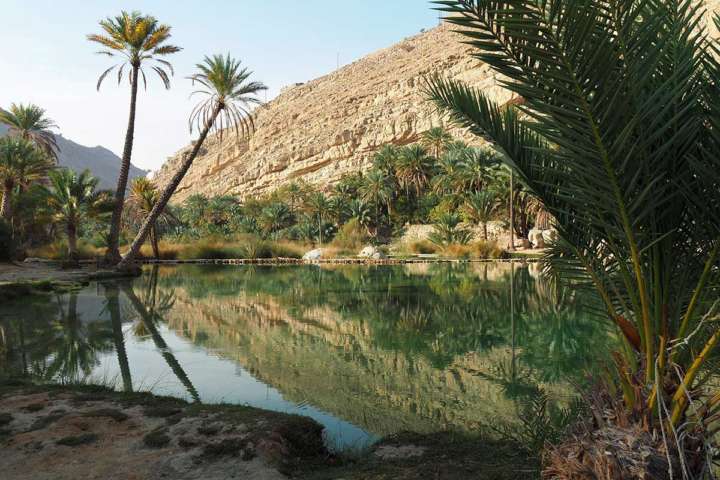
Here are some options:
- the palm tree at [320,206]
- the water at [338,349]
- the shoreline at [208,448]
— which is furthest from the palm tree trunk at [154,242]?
the shoreline at [208,448]

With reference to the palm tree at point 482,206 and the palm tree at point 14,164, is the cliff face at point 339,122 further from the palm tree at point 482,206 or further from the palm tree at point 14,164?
the palm tree at point 14,164

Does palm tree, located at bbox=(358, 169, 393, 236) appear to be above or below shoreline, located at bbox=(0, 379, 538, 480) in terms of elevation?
above

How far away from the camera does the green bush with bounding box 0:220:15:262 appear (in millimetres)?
22656

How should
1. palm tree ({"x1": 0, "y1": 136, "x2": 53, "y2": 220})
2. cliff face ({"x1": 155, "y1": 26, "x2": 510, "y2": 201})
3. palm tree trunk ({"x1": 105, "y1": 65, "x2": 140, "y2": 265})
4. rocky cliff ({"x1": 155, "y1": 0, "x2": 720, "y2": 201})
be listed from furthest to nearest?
cliff face ({"x1": 155, "y1": 26, "x2": 510, "y2": 201})
rocky cliff ({"x1": 155, "y1": 0, "x2": 720, "y2": 201})
palm tree ({"x1": 0, "y1": 136, "x2": 53, "y2": 220})
palm tree trunk ({"x1": 105, "y1": 65, "x2": 140, "y2": 265})

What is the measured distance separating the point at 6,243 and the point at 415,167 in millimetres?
32939

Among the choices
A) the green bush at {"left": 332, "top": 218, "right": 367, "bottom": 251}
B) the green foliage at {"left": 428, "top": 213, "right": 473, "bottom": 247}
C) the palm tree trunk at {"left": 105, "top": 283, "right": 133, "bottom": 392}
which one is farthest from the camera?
the green bush at {"left": 332, "top": 218, "right": 367, "bottom": 251}

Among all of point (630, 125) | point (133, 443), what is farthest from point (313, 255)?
point (630, 125)

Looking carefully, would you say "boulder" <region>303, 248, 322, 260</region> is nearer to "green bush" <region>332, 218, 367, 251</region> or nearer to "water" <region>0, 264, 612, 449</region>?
"green bush" <region>332, 218, 367, 251</region>

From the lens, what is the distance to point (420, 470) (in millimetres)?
3732

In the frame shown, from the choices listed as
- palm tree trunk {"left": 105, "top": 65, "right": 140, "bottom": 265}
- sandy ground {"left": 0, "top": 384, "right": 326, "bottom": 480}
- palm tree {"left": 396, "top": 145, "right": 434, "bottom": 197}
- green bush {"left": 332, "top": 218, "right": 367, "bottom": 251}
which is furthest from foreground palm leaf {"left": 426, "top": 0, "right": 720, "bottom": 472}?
palm tree {"left": 396, "top": 145, "right": 434, "bottom": 197}

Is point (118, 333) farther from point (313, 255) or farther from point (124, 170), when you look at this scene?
point (313, 255)

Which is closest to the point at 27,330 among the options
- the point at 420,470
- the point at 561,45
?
the point at 420,470

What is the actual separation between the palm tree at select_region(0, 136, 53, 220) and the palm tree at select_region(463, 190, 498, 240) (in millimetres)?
27862

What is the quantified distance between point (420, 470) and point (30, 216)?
32380 mm
